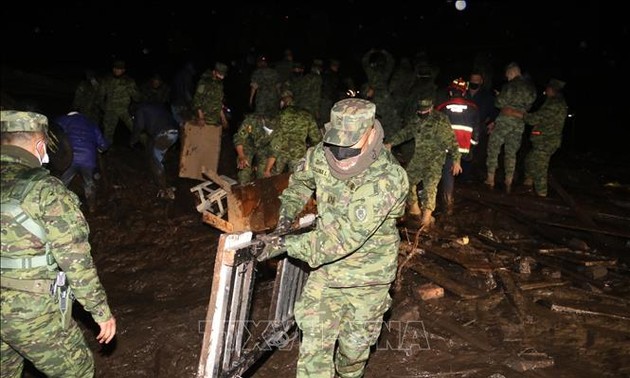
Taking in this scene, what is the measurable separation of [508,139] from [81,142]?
21.7 feet

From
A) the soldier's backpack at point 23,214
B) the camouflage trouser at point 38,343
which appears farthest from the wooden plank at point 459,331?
the soldier's backpack at point 23,214

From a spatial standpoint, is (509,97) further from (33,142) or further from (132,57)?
(132,57)

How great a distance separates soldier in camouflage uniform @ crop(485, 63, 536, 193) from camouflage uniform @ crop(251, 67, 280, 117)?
13.2 feet

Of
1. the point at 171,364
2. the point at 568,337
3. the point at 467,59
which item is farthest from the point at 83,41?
the point at 568,337

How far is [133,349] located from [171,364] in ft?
1.60

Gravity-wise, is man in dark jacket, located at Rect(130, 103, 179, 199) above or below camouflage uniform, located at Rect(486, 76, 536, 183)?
below

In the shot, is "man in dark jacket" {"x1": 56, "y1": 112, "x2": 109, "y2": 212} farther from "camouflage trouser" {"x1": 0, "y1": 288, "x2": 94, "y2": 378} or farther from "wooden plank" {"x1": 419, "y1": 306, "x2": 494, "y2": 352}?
"wooden plank" {"x1": 419, "y1": 306, "x2": 494, "y2": 352}

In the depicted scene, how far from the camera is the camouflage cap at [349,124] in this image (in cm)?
313

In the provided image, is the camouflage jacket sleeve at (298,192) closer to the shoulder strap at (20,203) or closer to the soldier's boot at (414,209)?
the shoulder strap at (20,203)

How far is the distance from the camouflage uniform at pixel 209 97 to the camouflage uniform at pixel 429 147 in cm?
300

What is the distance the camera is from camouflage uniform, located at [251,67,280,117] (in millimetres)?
9562

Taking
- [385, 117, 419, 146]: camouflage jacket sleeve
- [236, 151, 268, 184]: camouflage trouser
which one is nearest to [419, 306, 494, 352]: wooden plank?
[385, 117, 419, 146]: camouflage jacket sleeve

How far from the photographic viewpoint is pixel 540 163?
827 centimetres

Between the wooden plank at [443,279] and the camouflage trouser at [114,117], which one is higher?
the camouflage trouser at [114,117]
